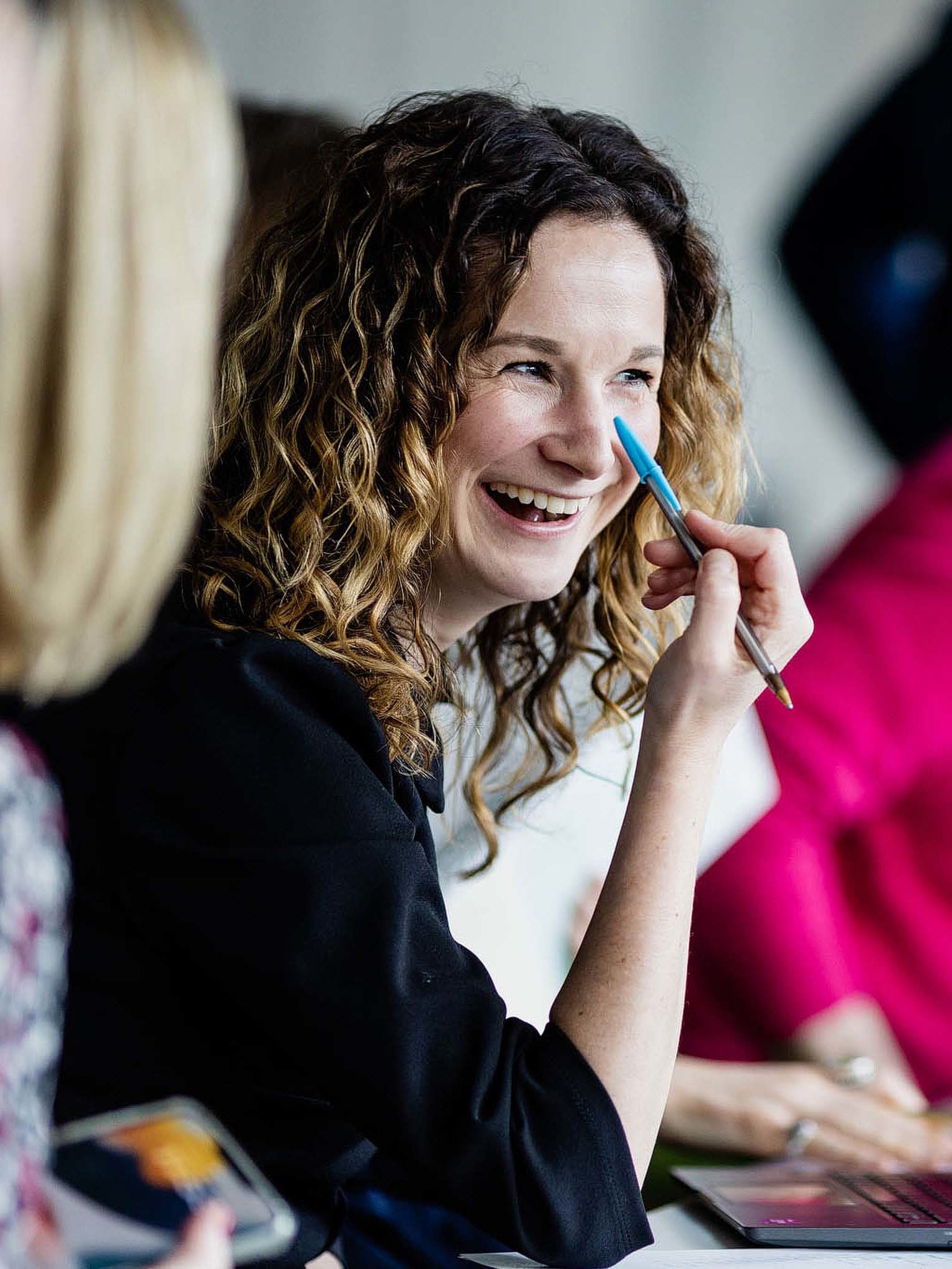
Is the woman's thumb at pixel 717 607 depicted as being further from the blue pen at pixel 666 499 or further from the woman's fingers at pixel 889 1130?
the woman's fingers at pixel 889 1130

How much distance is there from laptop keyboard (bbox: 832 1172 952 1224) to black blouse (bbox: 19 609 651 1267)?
0.60ft

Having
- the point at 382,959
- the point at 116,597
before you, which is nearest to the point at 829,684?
the point at 382,959

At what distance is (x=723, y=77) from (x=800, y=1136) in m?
2.99

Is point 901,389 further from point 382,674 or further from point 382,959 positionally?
point 382,959

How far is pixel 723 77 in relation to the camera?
3590mm

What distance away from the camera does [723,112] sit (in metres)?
3.62

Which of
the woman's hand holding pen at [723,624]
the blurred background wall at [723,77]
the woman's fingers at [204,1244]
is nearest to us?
the woman's fingers at [204,1244]

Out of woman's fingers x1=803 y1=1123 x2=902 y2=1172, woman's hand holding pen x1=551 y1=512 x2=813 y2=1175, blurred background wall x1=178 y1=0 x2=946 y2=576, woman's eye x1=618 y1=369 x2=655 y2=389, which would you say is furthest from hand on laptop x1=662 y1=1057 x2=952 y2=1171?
blurred background wall x1=178 y1=0 x2=946 y2=576

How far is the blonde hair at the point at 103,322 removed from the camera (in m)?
0.62

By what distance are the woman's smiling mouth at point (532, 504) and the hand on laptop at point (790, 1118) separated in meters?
0.47

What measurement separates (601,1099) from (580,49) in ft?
9.90

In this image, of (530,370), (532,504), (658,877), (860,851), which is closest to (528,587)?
(532,504)

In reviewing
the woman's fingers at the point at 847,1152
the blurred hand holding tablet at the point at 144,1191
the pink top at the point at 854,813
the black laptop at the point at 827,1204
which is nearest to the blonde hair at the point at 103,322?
the blurred hand holding tablet at the point at 144,1191

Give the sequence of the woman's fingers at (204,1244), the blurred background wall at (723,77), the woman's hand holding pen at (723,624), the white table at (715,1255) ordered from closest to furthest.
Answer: the woman's fingers at (204,1244) < the white table at (715,1255) < the woman's hand holding pen at (723,624) < the blurred background wall at (723,77)
